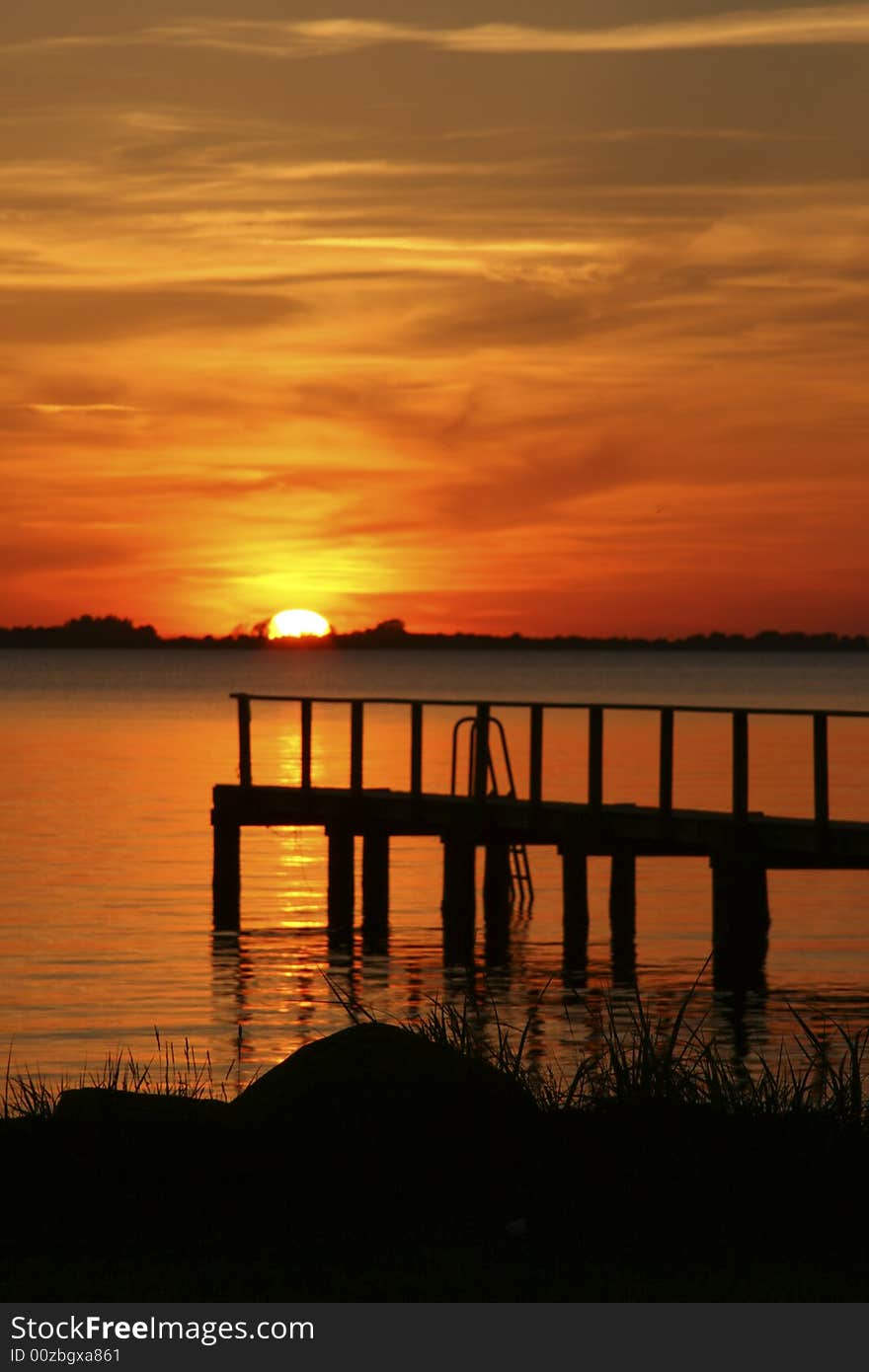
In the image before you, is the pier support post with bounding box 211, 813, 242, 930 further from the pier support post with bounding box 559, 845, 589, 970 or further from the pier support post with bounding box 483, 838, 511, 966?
the pier support post with bounding box 559, 845, 589, 970

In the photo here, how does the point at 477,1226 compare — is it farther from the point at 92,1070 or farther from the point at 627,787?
the point at 627,787

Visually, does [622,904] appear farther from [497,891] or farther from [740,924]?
[497,891]

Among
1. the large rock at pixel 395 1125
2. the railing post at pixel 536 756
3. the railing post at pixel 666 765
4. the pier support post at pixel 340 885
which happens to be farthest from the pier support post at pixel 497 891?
the large rock at pixel 395 1125

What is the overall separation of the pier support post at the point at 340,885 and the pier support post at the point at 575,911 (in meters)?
4.25

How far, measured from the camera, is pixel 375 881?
30.9 metres

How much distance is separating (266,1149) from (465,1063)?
1010mm

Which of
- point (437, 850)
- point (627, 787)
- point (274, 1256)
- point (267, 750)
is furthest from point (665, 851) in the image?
point (267, 750)

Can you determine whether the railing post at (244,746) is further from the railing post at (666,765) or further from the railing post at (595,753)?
the railing post at (666,765)

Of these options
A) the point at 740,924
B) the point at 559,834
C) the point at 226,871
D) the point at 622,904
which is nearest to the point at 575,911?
the point at 622,904

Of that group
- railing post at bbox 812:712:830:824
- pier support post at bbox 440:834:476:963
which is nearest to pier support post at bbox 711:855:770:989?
railing post at bbox 812:712:830:824

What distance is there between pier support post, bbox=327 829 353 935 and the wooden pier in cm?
2

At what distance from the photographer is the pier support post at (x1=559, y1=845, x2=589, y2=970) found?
27.0 m

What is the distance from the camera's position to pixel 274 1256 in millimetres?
8523

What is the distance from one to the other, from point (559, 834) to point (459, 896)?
3.76m
